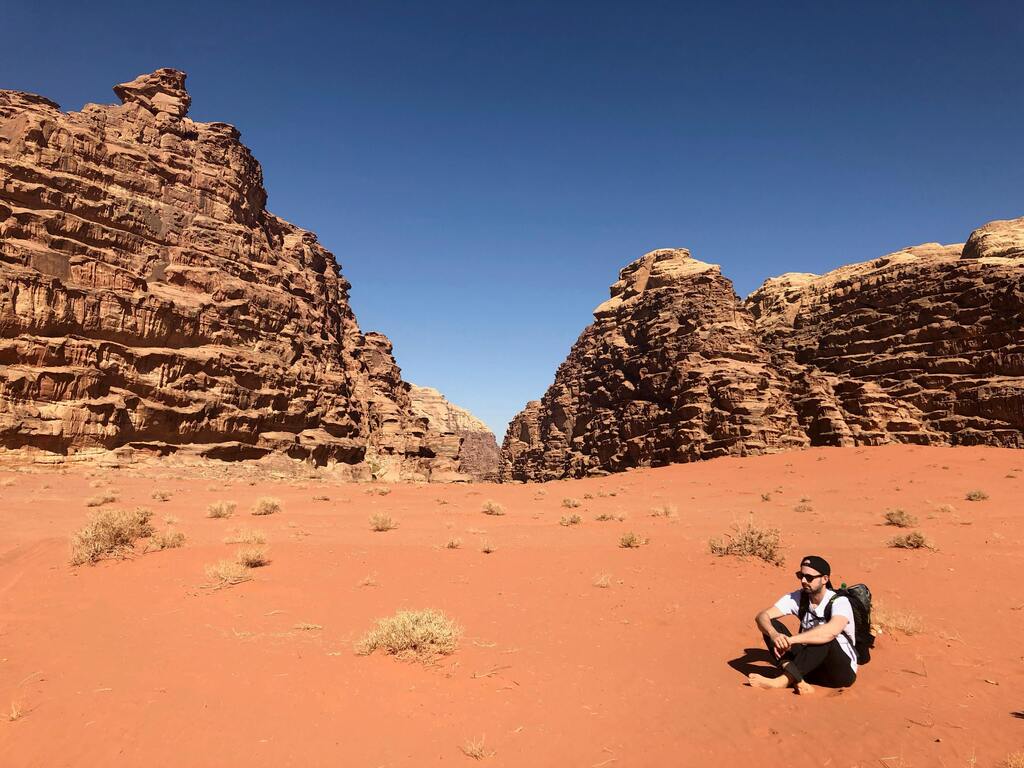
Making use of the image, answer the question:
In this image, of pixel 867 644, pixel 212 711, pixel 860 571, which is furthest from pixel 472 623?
pixel 860 571

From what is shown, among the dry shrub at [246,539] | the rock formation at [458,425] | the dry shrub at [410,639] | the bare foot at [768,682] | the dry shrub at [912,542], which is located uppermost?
the rock formation at [458,425]

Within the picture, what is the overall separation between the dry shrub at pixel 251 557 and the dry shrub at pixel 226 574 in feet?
1.17

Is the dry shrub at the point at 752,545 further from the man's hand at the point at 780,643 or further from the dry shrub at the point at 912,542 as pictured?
the man's hand at the point at 780,643

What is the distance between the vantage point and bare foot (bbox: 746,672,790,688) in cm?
518

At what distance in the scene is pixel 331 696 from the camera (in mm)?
4961

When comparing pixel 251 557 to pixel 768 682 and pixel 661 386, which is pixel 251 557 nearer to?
pixel 768 682

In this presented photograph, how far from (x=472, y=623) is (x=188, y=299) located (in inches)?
1761

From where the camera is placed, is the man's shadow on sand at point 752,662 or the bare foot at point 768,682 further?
the man's shadow on sand at point 752,662

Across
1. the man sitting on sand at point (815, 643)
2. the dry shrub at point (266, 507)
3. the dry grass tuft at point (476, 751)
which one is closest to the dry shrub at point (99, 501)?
the dry shrub at point (266, 507)

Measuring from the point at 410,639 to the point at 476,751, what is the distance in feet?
6.67

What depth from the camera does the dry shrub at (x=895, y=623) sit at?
644 cm

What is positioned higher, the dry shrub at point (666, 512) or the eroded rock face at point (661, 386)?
the eroded rock face at point (661, 386)

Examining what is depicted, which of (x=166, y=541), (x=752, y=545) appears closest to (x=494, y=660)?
(x=752, y=545)

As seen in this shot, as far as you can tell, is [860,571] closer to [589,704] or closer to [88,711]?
[589,704]
